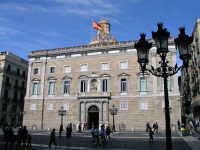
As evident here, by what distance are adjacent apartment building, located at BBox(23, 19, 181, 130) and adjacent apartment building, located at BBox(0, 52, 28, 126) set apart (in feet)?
27.8

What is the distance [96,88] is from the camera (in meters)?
35.9

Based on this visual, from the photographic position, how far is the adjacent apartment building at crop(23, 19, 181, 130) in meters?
32.8

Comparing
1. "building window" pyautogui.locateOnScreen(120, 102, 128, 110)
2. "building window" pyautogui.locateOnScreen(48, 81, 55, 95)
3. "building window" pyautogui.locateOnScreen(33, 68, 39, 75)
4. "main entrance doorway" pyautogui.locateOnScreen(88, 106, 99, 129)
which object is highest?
"building window" pyautogui.locateOnScreen(33, 68, 39, 75)

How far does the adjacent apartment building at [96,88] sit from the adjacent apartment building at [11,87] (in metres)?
8.48

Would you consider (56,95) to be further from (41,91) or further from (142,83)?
(142,83)

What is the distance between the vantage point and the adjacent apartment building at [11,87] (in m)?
44.7

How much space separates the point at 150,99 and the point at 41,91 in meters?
19.2

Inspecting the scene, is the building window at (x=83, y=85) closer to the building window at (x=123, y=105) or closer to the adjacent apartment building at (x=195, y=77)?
the building window at (x=123, y=105)

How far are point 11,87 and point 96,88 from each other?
71.0 ft

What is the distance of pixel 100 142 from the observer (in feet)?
54.4

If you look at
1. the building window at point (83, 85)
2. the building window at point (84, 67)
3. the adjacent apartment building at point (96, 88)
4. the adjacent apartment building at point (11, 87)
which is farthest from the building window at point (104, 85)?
the adjacent apartment building at point (11, 87)

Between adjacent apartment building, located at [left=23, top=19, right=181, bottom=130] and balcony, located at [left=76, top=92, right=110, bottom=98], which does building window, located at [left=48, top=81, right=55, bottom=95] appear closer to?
adjacent apartment building, located at [left=23, top=19, right=181, bottom=130]

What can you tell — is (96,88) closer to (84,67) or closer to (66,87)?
(84,67)

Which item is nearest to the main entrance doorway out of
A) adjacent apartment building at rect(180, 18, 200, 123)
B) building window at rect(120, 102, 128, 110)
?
building window at rect(120, 102, 128, 110)
